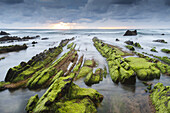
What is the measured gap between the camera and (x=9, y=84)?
1798 centimetres

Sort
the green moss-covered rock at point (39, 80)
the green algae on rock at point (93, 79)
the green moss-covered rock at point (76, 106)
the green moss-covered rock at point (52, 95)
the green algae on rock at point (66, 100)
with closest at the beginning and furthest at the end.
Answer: the green moss-covered rock at point (52, 95) < the green algae on rock at point (66, 100) < the green moss-covered rock at point (76, 106) < the green moss-covered rock at point (39, 80) < the green algae on rock at point (93, 79)

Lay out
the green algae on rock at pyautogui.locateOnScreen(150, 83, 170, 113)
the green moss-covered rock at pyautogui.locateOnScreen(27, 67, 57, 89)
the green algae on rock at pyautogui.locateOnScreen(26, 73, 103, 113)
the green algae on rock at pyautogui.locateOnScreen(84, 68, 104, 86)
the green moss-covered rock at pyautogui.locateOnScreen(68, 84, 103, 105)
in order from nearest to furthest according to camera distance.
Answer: the green algae on rock at pyautogui.locateOnScreen(26, 73, 103, 113) < the green algae on rock at pyautogui.locateOnScreen(150, 83, 170, 113) < the green moss-covered rock at pyautogui.locateOnScreen(68, 84, 103, 105) < the green moss-covered rock at pyautogui.locateOnScreen(27, 67, 57, 89) < the green algae on rock at pyautogui.locateOnScreen(84, 68, 104, 86)

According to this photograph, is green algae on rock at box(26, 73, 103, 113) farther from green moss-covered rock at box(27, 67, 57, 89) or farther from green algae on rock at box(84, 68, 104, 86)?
green moss-covered rock at box(27, 67, 57, 89)

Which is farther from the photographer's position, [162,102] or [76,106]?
[162,102]

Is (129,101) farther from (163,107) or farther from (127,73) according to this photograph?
(127,73)

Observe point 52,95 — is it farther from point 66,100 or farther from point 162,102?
point 162,102

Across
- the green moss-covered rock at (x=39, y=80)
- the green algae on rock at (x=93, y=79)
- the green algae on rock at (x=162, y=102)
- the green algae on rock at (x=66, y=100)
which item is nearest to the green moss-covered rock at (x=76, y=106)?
the green algae on rock at (x=66, y=100)

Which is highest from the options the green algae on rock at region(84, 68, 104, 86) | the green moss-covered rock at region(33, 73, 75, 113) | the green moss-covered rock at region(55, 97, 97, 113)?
the green moss-covered rock at region(33, 73, 75, 113)

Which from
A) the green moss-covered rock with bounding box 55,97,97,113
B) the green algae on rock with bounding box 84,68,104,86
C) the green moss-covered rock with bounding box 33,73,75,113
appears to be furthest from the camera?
the green algae on rock with bounding box 84,68,104,86

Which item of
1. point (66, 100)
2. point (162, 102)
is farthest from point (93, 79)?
point (162, 102)

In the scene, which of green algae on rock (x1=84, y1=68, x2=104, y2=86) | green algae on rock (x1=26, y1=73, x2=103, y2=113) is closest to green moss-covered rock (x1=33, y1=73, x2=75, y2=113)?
green algae on rock (x1=26, y1=73, x2=103, y2=113)

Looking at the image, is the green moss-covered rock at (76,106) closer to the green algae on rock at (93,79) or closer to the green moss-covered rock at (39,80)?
the green algae on rock at (93,79)

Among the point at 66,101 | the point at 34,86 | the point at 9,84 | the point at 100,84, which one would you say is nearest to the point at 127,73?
the point at 100,84

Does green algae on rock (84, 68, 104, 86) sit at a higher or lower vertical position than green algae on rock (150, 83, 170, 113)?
lower
